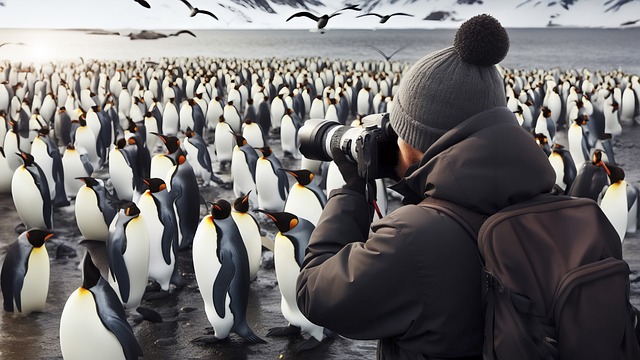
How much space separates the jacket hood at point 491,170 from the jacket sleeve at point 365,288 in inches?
5.4

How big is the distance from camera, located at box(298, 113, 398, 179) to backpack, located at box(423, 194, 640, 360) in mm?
366

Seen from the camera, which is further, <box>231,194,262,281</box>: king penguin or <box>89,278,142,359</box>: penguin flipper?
<box>231,194,262,281</box>: king penguin

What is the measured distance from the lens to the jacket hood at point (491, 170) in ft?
4.11

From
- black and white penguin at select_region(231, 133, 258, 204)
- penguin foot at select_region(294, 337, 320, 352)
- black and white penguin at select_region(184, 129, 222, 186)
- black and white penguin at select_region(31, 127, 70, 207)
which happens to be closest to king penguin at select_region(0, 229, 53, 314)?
penguin foot at select_region(294, 337, 320, 352)

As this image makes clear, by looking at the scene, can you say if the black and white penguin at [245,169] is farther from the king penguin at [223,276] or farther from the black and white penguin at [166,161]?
the king penguin at [223,276]

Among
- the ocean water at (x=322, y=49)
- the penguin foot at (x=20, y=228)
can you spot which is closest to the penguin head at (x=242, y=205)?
the penguin foot at (x=20, y=228)

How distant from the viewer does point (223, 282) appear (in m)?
4.19

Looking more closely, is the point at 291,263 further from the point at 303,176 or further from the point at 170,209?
the point at 170,209

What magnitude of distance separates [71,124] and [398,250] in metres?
10.3

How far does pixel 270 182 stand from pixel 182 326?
270 centimetres

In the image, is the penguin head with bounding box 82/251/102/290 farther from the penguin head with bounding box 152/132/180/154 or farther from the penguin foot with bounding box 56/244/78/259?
the penguin head with bounding box 152/132/180/154

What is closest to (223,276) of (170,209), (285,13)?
(170,209)

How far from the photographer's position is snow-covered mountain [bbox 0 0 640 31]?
95062 mm

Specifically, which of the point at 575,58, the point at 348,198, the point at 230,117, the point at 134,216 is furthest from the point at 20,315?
the point at 575,58
